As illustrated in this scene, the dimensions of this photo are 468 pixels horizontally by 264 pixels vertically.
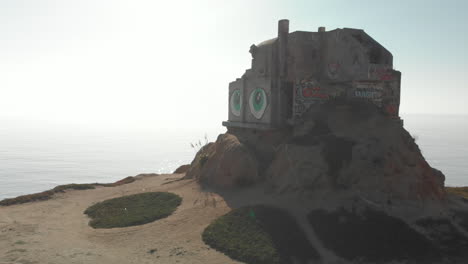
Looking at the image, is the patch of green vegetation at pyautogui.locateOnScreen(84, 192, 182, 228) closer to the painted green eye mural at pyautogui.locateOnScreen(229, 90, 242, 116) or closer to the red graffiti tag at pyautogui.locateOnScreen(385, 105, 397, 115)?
the painted green eye mural at pyautogui.locateOnScreen(229, 90, 242, 116)

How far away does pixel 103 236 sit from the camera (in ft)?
67.2

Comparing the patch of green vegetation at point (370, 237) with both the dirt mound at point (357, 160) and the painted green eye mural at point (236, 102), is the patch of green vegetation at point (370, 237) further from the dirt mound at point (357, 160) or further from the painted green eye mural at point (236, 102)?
the painted green eye mural at point (236, 102)

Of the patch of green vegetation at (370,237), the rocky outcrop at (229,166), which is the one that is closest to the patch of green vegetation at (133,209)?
the rocky outcrop at (229,166)

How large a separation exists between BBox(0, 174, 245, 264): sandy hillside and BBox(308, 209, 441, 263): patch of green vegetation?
20.5ft

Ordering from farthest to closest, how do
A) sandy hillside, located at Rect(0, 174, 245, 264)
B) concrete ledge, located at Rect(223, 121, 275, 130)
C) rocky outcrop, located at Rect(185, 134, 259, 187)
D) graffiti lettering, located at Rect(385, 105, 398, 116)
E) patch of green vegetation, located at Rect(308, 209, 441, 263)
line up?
concrete ledge, located at Rect(223, 121, 275, 130) < graffiti lettering, located at Rect(385, 105, 398, 116) < rocky outcrop, located at Rect(185, 134, 259, 187) < sandy hillside, located at Rect(0, 174, 245, 264) < patch of green vegetation, located at Rect(308, 209, 441, 263)

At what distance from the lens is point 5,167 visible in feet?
520

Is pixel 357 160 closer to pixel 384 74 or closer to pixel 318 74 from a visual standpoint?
pixel 384 74

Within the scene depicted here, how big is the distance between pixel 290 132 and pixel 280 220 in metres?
9.62

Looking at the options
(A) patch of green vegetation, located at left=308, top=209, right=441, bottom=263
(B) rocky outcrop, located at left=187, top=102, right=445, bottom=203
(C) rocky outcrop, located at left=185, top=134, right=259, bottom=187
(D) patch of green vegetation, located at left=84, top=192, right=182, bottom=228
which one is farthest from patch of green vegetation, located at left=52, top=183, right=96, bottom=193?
(A) patch of green vegetation, located at left=308, top=209, right=441, bottom=263

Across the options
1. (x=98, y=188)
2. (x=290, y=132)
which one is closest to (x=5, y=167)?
(x=98, y=188)

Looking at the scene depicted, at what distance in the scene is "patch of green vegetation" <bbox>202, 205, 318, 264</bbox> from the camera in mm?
16891

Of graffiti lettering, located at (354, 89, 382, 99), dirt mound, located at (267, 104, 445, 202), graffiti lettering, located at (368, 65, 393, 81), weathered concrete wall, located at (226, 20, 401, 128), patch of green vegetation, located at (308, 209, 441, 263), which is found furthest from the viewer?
graffiti lettering, located at (354, 89, 382, 99)

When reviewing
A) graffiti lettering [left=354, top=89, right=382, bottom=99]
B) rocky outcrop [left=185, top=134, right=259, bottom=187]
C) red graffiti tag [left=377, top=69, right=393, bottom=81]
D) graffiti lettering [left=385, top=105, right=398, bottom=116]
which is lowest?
rocky outcrop [left=185, top=134, right=259, bottom=187]

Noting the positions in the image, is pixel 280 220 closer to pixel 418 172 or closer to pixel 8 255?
pixel 418 172
